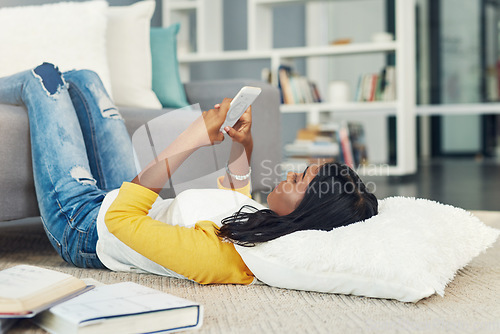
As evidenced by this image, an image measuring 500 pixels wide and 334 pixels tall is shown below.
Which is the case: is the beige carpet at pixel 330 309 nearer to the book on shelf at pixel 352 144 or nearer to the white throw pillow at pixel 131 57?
the white throw pillow at pixel 131 57

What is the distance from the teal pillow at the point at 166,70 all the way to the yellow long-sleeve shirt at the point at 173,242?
1220 millimetres

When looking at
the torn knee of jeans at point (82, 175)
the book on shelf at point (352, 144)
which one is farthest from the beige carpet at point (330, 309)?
the book on shelf at point (352, 144)

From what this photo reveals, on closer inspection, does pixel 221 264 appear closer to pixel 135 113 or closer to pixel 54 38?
pixel 135 113

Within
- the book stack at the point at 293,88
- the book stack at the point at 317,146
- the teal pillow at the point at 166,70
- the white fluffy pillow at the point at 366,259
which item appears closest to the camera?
the white fluffy pillow at the point at 366,259

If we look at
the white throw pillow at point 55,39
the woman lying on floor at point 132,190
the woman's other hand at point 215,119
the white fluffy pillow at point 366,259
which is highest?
the white throw pillow at point 55,39

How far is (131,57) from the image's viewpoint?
238cm

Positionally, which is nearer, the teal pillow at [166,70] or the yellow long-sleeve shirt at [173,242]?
the yellow long-sleeve shirt at [173,242]

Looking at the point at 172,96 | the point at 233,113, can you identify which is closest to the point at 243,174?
the point at 233,113

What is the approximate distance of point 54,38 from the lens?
7.09 ft

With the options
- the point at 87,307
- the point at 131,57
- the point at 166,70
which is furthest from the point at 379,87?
the point at 87,307

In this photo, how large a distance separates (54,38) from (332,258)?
4.95ft

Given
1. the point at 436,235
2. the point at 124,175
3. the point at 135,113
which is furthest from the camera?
the point at 135,113

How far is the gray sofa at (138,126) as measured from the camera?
59.1 inches

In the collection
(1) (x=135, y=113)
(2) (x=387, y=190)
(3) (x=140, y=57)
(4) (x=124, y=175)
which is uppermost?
(3) (x=140, y=57)
